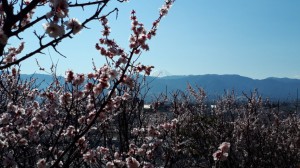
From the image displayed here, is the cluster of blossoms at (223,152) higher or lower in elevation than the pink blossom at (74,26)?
lower

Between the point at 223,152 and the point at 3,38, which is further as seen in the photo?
the point at 223,152

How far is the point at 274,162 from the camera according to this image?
825cm

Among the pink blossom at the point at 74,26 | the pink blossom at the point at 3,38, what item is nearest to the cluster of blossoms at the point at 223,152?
the pink blossom at the point at 74,26

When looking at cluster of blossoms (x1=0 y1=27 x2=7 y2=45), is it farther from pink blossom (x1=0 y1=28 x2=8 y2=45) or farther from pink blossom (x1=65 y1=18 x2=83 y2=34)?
pink blossom (x1=65 y1=18 x2=83 y2=34)

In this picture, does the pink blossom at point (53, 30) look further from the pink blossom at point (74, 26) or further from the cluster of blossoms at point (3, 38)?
the cluster of blossoms at point (3, 38)

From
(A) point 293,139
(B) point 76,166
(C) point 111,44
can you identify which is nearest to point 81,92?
(C) point 111,44

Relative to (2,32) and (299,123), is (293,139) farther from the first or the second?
(2,32)

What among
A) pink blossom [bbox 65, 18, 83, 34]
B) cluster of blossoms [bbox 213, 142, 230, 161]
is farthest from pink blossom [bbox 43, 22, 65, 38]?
cluster of blossoms [bbox 213, 142, 230, 161]

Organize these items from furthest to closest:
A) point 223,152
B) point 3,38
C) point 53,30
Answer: point 223,152 → point 53,30 → point 3,38

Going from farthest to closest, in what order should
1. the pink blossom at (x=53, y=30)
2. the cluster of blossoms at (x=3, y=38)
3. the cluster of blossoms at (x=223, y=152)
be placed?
the cluster of blossoms at (x=223, y=152)
the pink blossom at (x=53, y=30)
the cluster of blossoms at (x=3, y=38)

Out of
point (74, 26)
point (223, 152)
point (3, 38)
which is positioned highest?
point (74, 26)

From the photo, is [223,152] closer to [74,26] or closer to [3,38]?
[74,26]

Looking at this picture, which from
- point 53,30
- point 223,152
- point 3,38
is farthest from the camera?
point 223,152

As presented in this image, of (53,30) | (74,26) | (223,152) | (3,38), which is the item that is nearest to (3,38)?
(3,38)
